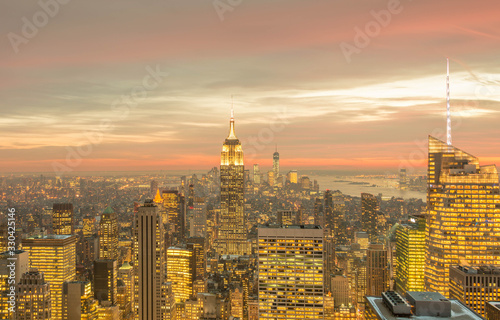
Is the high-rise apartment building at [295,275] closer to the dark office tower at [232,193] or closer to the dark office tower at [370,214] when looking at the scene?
the dark office tower at [370,214]

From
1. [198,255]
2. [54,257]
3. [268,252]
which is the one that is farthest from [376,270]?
[54,257]

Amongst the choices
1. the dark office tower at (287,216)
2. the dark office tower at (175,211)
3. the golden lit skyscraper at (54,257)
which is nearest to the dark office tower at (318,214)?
the dark office tower at (287,216)

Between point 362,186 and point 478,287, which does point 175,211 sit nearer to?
point 362,186

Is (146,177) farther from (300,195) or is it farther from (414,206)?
(414,206)

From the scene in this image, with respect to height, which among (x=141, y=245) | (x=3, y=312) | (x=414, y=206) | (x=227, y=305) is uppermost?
(x=414, y=206)

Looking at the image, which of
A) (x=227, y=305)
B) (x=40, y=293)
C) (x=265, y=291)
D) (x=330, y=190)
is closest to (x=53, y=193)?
(x=40, y=293)

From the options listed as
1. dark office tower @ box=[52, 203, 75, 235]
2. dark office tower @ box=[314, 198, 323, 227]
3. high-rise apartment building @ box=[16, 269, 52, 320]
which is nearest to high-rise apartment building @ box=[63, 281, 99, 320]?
dark office tower @ box=[52, 203, 75, 235]
